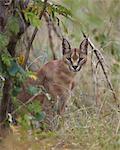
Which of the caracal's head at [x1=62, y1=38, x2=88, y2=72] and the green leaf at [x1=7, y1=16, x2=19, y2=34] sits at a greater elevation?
the green leaf at [x1=7, y1=16, x2=19, y2=34]

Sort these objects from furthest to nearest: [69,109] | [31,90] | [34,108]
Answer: [69,109], [31,90], [34,108]

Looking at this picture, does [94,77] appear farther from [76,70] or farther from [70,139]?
[70,139]

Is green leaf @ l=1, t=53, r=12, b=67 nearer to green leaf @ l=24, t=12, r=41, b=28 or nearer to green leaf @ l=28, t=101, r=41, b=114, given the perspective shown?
green leaf @ l=24, t=12, r=41, b=28

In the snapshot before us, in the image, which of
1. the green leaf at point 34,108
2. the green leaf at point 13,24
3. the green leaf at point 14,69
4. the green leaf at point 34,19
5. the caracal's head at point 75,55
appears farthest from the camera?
the caracal's head at point 75,55

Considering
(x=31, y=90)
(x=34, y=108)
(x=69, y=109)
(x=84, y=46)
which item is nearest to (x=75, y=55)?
(x=84, y=46)

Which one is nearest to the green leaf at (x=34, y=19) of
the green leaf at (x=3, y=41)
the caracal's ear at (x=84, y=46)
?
the green leaf at (x=3, y=41)

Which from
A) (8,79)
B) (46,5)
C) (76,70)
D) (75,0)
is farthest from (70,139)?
(75,0)

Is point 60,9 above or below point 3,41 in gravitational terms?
above

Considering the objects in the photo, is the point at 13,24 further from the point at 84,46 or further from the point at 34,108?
the point at 84,46

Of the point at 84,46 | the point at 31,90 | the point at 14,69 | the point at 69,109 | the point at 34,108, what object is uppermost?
the point at 84,46

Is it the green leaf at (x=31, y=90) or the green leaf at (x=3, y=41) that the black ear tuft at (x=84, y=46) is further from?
the green leaf at (x=3, y=41)

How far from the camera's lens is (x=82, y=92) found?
5.58 m

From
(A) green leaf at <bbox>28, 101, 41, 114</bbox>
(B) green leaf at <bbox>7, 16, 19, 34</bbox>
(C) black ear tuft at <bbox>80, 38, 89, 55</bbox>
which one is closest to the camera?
(B) green leaf at <bbox>7, 16, 19, 34</bbox>

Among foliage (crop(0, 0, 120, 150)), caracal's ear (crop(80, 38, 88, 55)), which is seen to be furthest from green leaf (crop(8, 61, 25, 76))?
caracal's ear (crop(80, 38, 88, 55))
